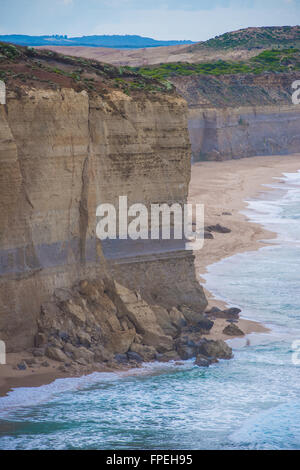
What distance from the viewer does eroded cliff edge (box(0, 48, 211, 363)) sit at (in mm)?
17688

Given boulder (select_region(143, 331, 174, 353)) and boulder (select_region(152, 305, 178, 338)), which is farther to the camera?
boulder (select_region(152, 305, 178, 338))

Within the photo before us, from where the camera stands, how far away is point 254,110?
62.5 meters

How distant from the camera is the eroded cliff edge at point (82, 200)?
58.0 feet

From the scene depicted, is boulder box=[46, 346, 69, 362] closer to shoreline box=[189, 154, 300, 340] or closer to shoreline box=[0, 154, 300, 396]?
shoreline box=[0, 154, 300, 396]

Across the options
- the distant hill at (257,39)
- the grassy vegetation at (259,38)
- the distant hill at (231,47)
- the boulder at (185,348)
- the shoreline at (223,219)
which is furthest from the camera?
the grassy vegetation at (259,38)

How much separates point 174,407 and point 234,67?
62.7 metres

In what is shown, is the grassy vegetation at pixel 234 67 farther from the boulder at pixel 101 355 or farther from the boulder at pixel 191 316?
the boulder at pixel 101 355

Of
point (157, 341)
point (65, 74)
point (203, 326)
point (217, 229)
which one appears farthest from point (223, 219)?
point (65, 74)

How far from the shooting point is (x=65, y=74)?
1920 cm

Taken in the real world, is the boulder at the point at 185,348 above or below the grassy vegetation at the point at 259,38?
below

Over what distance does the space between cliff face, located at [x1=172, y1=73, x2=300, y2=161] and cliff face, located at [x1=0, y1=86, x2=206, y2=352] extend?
1446 inches

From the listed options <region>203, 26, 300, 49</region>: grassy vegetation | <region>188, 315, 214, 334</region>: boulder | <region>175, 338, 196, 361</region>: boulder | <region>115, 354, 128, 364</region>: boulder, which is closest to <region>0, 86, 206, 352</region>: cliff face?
<region>188, 315, 214, 334</region>: boulder

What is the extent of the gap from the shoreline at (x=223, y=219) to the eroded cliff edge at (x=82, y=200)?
32.3 inches

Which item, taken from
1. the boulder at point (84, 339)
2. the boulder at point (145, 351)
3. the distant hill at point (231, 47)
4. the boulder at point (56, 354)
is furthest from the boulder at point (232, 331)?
the distant hill at point (231, 47)
